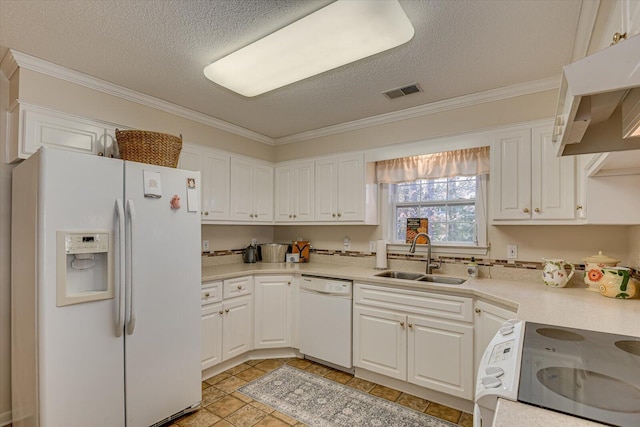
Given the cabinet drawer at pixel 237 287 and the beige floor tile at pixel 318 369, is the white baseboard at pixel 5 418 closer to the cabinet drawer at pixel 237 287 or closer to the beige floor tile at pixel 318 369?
the cabinet drawer at pixel 237 287

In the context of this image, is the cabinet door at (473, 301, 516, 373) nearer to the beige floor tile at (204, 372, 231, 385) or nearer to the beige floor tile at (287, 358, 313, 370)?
the beige floor tile at (287, 358, 313, 370)

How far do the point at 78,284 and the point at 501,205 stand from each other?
9.64ft

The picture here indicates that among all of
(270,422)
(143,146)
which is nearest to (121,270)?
(143,146)

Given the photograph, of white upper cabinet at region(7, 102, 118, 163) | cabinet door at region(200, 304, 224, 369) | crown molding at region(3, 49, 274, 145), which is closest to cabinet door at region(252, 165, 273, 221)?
crown molding at region(3, 49, 274, 145)

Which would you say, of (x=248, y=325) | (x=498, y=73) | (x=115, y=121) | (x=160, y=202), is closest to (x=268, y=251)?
(x=248, y=325)

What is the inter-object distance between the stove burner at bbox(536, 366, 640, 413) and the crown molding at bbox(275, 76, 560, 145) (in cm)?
226

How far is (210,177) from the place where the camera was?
10.3 ft

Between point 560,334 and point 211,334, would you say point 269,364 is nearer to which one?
point 211,334

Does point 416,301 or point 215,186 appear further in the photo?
point 215,186

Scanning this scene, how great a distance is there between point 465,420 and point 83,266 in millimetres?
2666

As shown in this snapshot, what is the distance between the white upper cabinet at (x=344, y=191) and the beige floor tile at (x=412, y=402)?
5.16 ft

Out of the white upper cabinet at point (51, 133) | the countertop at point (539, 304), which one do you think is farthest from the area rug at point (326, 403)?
the white upper cabinet at point (51, 133)

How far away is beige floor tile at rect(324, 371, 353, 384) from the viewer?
8.95 ft

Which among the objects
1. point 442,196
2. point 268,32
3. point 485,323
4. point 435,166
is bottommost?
point 485,323
